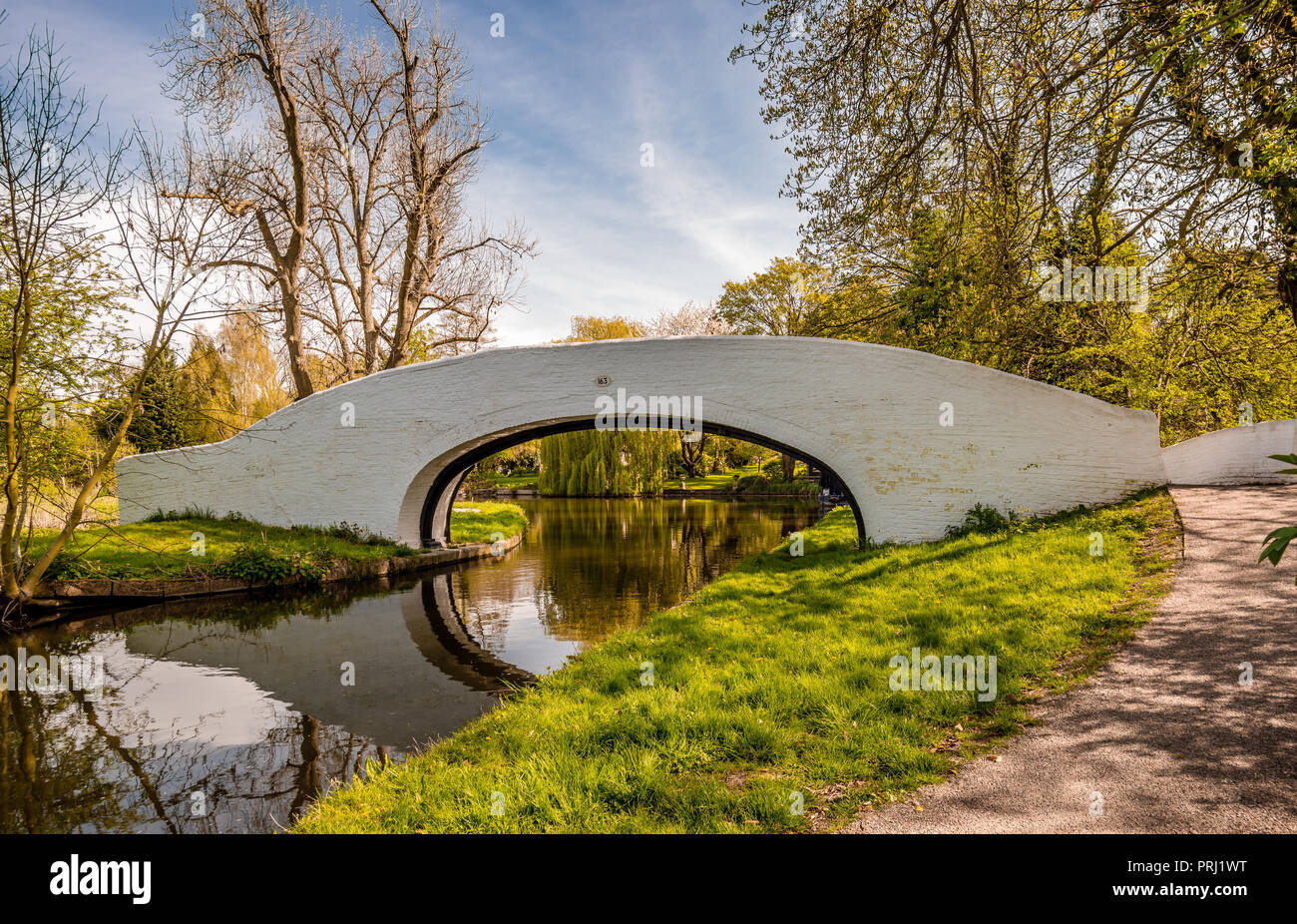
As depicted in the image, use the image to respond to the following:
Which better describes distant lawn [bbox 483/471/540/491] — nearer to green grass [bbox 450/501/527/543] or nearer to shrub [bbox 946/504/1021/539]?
green grass [bbox 450/501/527/543]

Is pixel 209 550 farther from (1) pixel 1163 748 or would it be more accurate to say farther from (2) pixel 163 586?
(1) pixel 1163 748

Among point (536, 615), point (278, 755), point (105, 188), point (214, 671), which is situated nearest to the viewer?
point (278, 755)

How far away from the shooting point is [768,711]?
4520mm

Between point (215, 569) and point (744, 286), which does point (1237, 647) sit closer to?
point (215, 569)

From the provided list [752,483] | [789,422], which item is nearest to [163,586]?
[789,422]

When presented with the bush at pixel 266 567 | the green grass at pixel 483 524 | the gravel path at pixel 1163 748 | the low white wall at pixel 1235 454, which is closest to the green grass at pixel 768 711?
the gravel path at pixel 1163 748

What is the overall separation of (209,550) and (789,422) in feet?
39.6

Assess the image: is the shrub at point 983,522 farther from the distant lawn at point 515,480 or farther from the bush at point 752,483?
the distant lawn at point 515,480

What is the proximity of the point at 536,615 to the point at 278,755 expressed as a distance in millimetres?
5075

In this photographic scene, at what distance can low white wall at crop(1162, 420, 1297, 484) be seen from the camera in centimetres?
1091

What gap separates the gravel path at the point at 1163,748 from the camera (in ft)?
9.58
